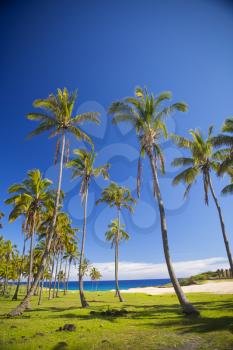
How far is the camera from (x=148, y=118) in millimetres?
18047

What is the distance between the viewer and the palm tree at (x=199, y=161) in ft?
69.9

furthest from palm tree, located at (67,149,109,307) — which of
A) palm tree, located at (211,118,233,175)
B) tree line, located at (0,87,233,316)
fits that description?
palm tree, located at (211,118,233,175)

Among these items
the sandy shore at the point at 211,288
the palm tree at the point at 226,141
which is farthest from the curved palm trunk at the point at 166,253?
the sandy shore at the point at 211,288

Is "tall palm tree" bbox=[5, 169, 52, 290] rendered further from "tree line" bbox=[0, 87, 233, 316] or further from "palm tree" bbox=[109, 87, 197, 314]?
"palm tree" bbox=[109, 87, 197, 314]

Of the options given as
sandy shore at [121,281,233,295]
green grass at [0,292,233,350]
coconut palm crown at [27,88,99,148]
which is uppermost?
coconut palm crown at [27,88,99,148]

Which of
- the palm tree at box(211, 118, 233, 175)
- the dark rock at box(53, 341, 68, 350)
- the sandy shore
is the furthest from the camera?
the sandy shore

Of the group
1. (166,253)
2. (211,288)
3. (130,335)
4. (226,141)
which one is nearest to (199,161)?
(226,141)

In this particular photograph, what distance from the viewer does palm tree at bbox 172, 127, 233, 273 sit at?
2131 centimetres

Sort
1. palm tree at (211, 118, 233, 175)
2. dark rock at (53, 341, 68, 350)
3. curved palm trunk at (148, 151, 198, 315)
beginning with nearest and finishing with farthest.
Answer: dark rock at (53, 341, 68, 350)
curved palm trunk at (148, 151, 198, 315)
palm tree at (211, 118, 233, 175)

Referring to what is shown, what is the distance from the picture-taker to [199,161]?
22.7 metres

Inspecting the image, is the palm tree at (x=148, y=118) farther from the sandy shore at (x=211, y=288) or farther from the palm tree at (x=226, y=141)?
the sandy shore at (x=211, y=288)

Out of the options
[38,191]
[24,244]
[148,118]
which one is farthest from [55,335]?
Answer: [24,244]

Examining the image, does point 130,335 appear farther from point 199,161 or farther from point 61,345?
point 199,161

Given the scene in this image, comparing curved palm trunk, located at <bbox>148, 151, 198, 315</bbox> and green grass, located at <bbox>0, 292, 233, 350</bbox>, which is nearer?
green grass, located at <bbox>0, 292, 233, 350</bbox>
